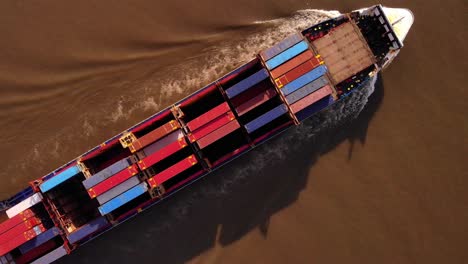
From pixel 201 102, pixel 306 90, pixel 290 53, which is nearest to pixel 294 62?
pixel 290 53

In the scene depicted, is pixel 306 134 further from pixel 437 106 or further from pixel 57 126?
pixel 57 126

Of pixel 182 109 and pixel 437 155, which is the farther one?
pixel 437 155

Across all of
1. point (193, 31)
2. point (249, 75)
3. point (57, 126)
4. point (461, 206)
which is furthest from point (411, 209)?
point (57, 126)

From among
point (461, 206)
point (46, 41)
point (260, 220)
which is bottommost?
point (461, 206)

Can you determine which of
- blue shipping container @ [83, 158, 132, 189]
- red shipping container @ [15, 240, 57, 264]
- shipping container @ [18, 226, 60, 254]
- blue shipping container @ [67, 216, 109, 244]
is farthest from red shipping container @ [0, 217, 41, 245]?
blue shipping container @ [83, 158, 132, 189]

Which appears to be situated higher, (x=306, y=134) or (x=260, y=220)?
(x=306, y=134)

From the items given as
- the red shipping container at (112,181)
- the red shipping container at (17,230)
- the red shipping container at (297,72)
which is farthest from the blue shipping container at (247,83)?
the red shipping container at (17,230)

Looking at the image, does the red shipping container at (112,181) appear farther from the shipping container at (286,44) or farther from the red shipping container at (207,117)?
the shipping container at (286,44)
